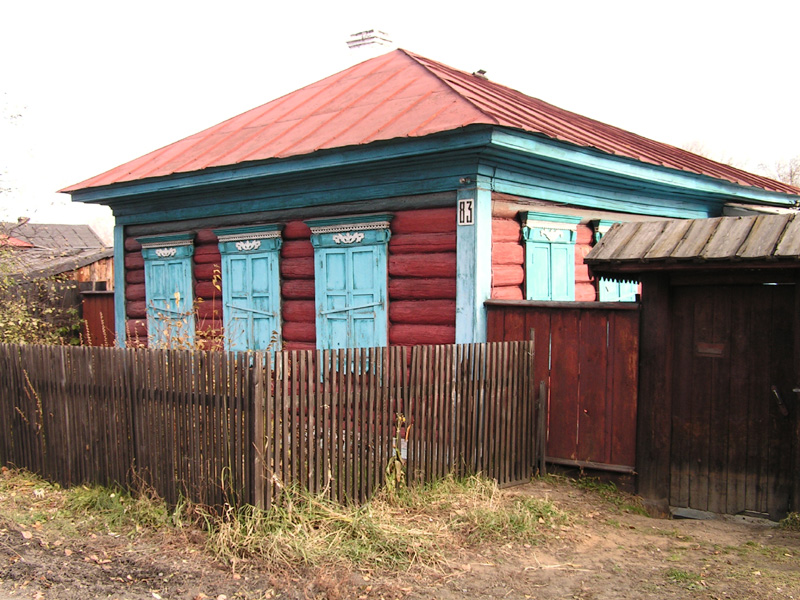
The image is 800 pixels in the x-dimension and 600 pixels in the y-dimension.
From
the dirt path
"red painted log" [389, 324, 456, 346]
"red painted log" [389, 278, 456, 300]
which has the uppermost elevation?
"red painted log" [389, 278, 456, 300]

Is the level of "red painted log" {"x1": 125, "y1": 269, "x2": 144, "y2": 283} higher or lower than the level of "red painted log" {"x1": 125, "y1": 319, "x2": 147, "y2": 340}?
higher

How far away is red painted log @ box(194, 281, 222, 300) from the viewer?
34.4 ft

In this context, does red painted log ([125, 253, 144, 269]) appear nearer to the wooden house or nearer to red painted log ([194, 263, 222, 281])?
red painted log ([194, 263, 222, 281])

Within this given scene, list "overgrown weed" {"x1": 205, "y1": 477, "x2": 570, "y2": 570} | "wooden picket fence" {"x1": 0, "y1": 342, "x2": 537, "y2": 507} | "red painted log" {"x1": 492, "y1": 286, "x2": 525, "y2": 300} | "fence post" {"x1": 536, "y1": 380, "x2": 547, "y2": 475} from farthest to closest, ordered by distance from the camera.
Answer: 1. "red painted log" {"x1": 492, "y1": 286, "x2": 525, "y2": 300}
2. "fence post" {"x1": 536, "y1": 380, "x2": 547, "y2": 475}
3. "wooden picket fence" {"x1": 0, "y1": 342, "x2": 537, "y2": 507}
4. "overgrown weed" {"x1": 205, "y1": 477, "x2": 570, "y2": 570}

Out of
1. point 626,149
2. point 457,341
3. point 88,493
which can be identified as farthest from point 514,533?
point 626,149

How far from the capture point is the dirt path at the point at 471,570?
4.33 metres

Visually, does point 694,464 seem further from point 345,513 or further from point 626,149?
point 626,149

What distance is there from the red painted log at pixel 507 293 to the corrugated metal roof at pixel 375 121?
5.65 feet

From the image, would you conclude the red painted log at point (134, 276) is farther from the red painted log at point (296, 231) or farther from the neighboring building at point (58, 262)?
the red painted log at point (296, 231)

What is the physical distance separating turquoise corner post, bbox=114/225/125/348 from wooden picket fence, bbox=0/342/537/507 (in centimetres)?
481

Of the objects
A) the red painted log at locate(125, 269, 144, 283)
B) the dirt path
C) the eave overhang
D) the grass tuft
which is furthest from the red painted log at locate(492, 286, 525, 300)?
the red painted log at locate(125, 269, 144, 283)

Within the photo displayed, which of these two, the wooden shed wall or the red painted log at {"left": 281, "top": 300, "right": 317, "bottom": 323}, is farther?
the red painted log at {"left": 281, "top": 300, "right": 317, "bottom": 323}

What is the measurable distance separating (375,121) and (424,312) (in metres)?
2.29

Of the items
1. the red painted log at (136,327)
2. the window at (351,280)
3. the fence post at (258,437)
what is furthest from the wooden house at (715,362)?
the red painted log at (136,327)
